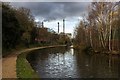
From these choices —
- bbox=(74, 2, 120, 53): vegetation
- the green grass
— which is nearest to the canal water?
the green grass

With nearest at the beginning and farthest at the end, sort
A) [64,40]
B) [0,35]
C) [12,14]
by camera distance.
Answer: [0,35] < [12,14] < [64,40]

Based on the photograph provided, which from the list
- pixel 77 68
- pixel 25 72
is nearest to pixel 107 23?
pixel 77 68

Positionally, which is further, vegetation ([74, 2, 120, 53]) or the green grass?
vegetation ([74, 2, 120, 53])

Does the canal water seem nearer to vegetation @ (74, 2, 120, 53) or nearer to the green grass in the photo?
the green grass

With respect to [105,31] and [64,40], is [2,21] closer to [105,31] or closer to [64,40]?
[105,31]

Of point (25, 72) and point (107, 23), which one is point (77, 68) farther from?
point (107, 23)

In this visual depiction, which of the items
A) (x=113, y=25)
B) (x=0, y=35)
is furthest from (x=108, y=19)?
(x=0, y=35)

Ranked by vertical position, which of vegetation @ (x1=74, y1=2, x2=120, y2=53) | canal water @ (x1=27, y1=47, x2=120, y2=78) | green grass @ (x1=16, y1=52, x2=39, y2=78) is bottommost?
canal water @ (x1=27, y1=47, x2=120, y2=78)

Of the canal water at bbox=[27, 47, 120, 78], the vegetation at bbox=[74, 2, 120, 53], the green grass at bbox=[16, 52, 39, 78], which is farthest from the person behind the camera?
the vegetation at bbox=[74, 2, 120, 53]

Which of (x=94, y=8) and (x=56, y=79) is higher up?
(x=94, y=8)

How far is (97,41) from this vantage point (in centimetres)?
5350

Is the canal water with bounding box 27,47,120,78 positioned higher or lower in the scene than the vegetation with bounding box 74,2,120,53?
lower

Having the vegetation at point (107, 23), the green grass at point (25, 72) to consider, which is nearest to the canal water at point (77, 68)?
the green grass at point (25, 72)

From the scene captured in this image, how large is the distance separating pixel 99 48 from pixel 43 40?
59.6 meters
